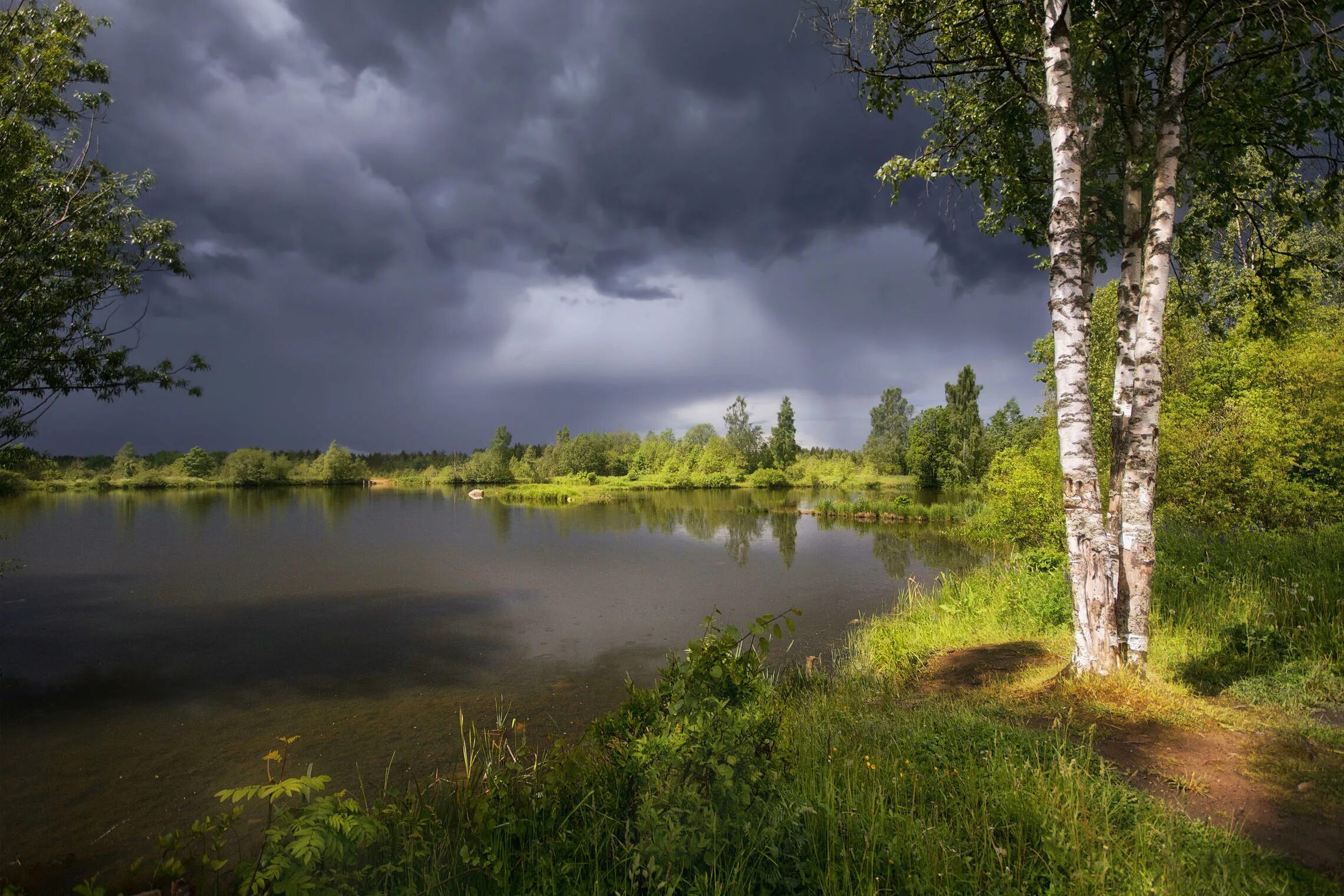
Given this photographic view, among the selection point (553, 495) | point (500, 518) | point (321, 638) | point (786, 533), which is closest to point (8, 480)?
point (321, 638)

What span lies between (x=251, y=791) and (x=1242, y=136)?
1006cm

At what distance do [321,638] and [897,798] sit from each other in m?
12.4

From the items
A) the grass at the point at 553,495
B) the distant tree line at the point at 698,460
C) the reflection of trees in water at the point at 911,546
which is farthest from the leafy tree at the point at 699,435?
the reflection of trees in water at the point at 911,546

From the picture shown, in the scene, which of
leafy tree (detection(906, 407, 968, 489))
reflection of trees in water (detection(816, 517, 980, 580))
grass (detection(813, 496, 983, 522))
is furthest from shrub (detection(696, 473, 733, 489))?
reflection of trees in water (detection(816, 517, 980, 580))

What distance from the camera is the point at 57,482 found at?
220ft

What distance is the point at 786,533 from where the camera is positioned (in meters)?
29.1

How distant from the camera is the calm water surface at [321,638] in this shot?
674 centimetres

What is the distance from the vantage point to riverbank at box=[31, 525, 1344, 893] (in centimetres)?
276

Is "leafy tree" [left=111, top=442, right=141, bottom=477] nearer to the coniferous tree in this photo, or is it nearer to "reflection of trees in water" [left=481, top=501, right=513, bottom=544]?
"reflection of trees in water" [left=481, top=501, right=513, bottom=544]

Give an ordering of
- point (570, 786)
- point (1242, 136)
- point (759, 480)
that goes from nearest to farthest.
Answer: point (570, 786) < point (1242, 136) < point (759, 480)

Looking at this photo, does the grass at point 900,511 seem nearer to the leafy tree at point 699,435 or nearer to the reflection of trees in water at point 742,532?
the reflection of trees in water at point 742,532

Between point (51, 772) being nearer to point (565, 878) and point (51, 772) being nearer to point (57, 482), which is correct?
point (565, 878)

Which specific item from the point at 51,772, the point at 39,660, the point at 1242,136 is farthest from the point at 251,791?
the point at 39,660

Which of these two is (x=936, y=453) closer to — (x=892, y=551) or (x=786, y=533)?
(x=786, y=533)
